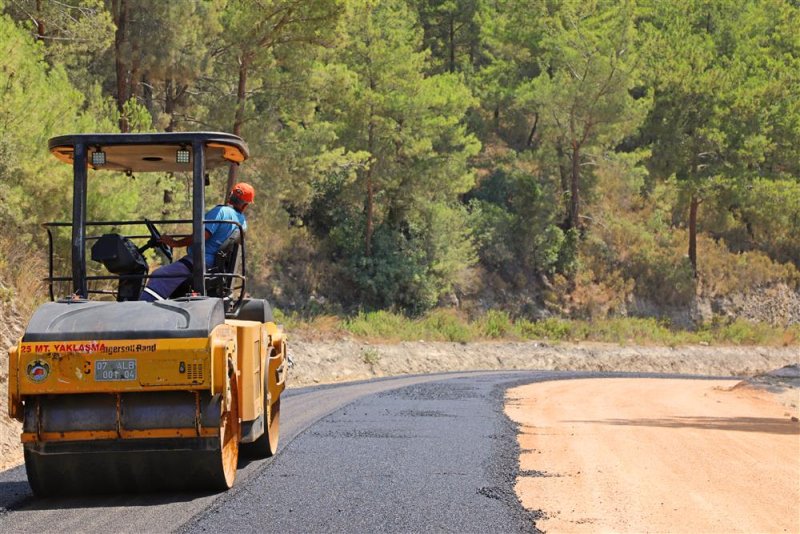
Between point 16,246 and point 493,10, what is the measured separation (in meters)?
47.5

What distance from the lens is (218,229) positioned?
9148 mm

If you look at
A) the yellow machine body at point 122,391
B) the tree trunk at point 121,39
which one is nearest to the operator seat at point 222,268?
the yellow machine body at point 122,391

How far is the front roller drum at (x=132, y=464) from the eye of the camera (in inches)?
304

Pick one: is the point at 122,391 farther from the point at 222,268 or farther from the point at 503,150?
the point at 503,150

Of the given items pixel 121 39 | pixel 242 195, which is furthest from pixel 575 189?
pixel 242 195

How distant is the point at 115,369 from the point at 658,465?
6.06 metres

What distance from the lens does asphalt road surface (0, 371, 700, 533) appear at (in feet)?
24.4

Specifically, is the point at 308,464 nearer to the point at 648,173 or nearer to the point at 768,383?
the point at 768,383

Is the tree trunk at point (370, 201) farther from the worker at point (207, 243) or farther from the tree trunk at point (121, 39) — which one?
the worker at point (207, 243)

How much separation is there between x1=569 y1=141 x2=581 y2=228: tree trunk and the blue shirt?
40352 mm

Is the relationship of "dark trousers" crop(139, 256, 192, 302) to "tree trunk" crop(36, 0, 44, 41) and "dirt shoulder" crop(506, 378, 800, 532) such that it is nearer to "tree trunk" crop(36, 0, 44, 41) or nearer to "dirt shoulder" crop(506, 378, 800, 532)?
"dirt shoulder" crop(506, 378, 800, 532)

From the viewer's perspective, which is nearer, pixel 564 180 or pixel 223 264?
pixel 223 264

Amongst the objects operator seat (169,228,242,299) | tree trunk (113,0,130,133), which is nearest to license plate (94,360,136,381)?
operator seat (169,228,242,299)

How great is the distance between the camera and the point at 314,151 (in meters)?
33.9
